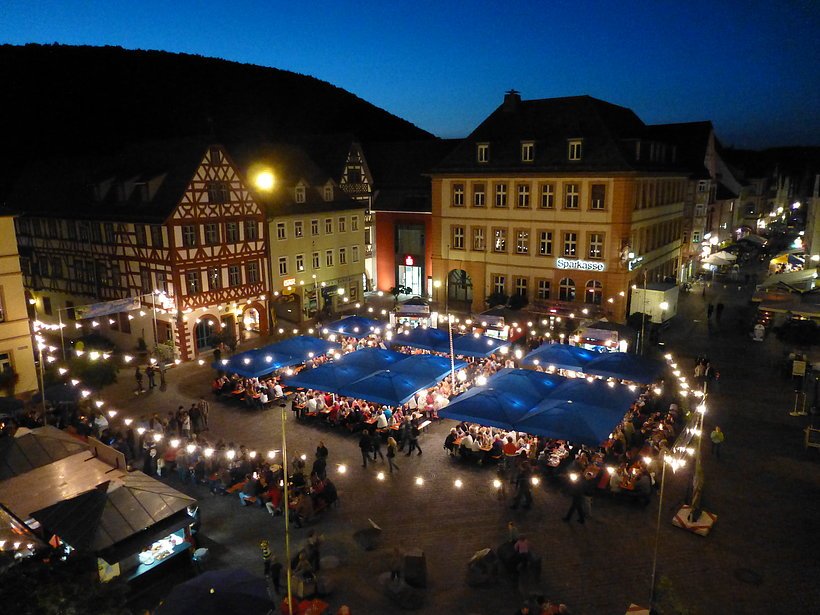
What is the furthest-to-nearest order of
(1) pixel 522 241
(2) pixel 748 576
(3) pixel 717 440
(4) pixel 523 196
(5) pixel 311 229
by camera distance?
1. (5) pixel 311 229
2. (1) pixel 522 241
3. (4) pixel 523 196
4. (3) pixel 717 440
5. (2) pixel 748 576

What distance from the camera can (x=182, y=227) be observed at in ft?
92.2

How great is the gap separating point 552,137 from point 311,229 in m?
14.7


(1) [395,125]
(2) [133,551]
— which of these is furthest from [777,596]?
(1) [395,125]

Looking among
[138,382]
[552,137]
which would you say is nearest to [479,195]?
[552,137]

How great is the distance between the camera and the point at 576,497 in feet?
47.3

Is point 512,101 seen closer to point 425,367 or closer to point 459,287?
point 459,287

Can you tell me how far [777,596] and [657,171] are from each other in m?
26.2

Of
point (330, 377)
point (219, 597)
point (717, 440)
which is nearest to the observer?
point (219, 597)

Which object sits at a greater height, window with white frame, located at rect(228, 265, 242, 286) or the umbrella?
window with white frame, located at rect(228, 265, 242, 286)

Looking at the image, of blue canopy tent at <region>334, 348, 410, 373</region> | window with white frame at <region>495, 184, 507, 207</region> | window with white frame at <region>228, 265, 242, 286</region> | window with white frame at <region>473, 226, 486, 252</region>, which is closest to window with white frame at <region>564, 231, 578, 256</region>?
window with white frame at <region>495, 184, 507, 207</region>

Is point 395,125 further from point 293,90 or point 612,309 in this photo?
point 612,309

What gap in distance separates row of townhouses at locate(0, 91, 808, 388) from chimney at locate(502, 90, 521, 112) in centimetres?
12

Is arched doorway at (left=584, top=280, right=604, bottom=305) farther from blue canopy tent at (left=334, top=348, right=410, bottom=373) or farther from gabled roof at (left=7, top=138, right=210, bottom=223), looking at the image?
gabled roof at (left=7, top=138, right=210, bottom=223)

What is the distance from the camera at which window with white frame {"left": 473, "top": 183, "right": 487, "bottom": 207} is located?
3522cm
